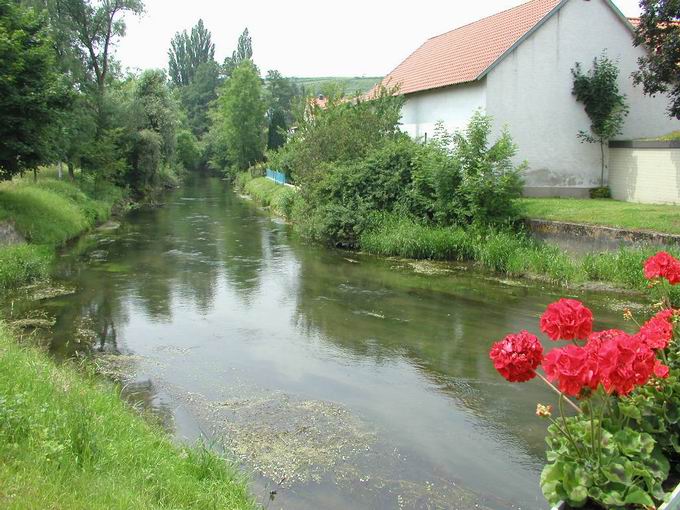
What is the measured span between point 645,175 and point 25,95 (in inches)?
736

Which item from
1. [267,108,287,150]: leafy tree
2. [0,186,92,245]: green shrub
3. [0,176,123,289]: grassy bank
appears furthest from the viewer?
[267,108,287,150]: leafy tree

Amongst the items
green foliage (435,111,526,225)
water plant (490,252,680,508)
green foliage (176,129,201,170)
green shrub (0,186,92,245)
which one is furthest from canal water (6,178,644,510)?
green foliage (176,129,201,170)

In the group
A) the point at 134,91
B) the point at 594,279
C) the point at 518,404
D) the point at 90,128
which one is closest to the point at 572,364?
the point at 518,404

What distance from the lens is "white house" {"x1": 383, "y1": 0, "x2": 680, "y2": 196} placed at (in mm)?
21422

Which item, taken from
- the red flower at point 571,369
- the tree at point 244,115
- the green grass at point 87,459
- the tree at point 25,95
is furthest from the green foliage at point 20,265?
the tree at point 244,115

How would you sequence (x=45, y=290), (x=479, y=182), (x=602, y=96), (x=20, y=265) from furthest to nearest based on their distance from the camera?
(x=602, y=96) < (x=479, y=182) < (x=20, y=265) < (x=45, y=290)

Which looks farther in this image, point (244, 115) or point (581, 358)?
point (244, 115)

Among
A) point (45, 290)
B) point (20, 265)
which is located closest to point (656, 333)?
point (45, 290)

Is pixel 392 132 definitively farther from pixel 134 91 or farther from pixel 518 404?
pixel 134 91

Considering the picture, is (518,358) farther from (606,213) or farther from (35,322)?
(606,213)

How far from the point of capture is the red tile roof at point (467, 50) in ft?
71.9

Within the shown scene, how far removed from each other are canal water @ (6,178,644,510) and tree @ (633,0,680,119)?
266 inches

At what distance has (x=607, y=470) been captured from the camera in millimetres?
3910

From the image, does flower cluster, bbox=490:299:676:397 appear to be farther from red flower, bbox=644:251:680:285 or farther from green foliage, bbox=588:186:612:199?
green foliage, bbox=588:186:612:199
